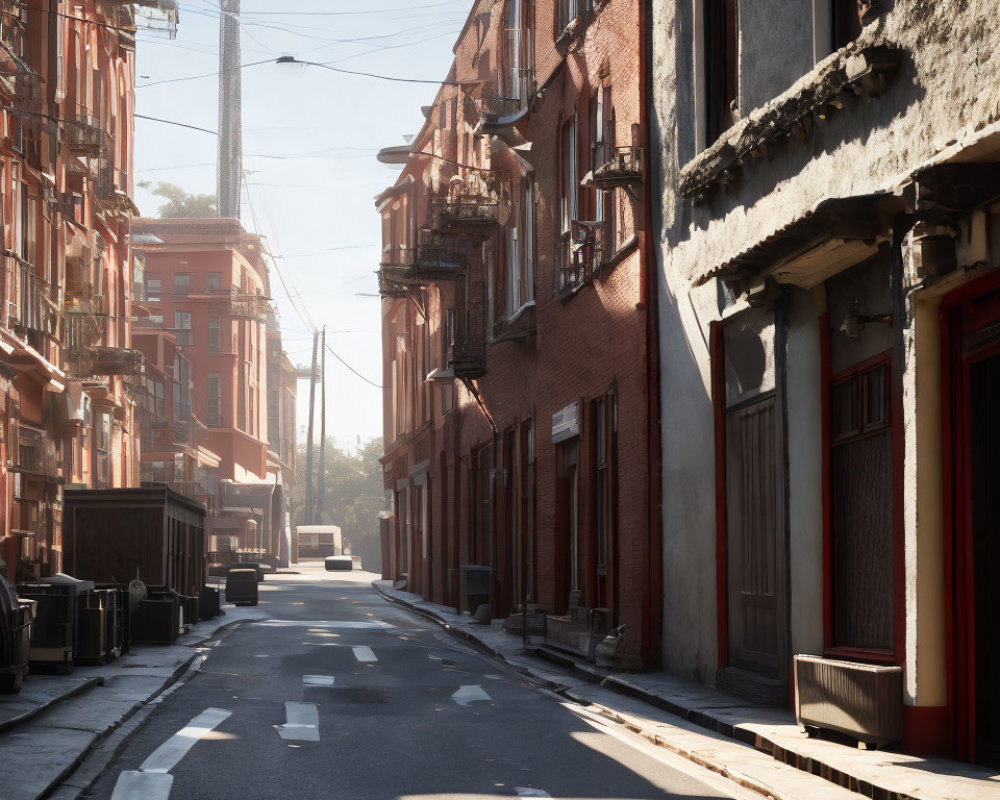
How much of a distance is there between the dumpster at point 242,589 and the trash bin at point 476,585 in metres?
7.12

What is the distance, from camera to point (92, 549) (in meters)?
24.0

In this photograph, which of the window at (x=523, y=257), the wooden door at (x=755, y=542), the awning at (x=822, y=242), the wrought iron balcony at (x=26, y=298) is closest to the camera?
the awning at (x=822, y=242)

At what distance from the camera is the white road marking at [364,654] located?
19.6 m

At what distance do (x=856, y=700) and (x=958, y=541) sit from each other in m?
1.46

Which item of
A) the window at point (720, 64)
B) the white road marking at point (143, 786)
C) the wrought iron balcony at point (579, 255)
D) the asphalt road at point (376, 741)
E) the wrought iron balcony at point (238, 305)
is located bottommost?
the asphalt road at point (376, 741)

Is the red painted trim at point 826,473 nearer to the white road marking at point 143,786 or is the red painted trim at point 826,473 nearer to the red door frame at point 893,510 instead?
the red door frame at point 893,510

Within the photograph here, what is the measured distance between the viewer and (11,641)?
43.9ft

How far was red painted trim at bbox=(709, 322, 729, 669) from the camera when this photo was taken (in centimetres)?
1611

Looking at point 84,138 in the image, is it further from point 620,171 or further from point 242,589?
point 620,171

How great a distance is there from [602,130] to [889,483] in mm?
11352

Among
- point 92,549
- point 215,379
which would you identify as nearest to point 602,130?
point 92,549

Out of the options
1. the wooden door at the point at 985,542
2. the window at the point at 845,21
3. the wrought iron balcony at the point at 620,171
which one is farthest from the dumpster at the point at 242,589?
the wooden door at the point at 985,542

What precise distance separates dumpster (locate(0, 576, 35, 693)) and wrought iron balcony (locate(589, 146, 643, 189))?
9509 mm

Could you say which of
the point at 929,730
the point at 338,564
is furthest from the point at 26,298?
the point at 338,564
